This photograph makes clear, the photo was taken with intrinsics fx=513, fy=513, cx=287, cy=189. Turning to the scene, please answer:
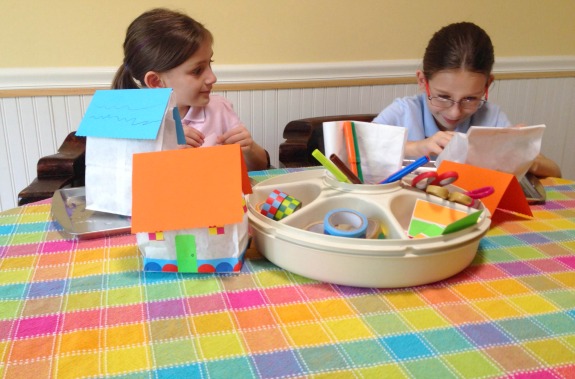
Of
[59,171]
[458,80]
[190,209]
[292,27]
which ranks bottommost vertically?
[59,171]

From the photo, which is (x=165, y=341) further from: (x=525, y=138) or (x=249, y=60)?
(x=249, y=60)

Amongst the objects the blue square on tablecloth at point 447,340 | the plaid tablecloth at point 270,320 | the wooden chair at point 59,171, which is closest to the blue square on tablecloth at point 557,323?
the plaid tablecloth at point 270,320

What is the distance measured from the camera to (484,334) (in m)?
0.55

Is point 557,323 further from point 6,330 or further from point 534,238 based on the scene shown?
point 6,330

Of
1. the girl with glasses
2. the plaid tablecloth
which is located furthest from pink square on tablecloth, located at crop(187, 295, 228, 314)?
the girl with glasses

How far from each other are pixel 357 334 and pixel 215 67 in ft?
4.77

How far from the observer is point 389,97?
2.10m

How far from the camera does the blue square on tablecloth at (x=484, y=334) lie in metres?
0.54

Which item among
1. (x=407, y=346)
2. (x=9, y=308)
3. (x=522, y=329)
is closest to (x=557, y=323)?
(x=522, y=329)

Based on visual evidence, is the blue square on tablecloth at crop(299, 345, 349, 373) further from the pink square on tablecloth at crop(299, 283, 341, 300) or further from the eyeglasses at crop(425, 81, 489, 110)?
the eyeglasses at crop(425, 81, 489, 110)

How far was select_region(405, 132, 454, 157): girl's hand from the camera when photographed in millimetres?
1092

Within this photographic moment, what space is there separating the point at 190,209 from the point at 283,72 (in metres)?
1.34

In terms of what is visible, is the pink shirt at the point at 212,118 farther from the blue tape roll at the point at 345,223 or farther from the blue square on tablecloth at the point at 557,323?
the blue square on tablecloth at the point at 557,323

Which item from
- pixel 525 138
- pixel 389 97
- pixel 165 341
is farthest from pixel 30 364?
pixel 389 97
